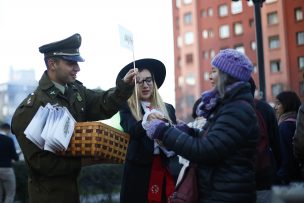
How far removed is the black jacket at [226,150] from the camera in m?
2.87

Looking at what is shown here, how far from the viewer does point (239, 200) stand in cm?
294

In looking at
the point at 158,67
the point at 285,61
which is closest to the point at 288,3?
the point at 285,61

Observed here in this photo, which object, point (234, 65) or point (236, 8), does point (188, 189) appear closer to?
point (234, 65)

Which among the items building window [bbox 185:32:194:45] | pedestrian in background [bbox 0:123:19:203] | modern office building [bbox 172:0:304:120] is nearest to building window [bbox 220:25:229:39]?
modern office building [bbox 172:0:304:120]

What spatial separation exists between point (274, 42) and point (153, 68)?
4769 cm

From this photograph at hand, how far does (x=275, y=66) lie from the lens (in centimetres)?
4934

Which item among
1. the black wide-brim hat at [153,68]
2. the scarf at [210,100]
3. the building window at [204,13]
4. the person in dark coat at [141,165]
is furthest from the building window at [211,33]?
the scarf at [210,100]

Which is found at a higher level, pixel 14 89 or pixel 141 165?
pixel 14 89

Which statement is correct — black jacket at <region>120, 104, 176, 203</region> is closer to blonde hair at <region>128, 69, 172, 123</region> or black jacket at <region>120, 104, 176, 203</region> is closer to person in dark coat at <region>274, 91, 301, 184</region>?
blonde hair at <region>128, 69, 172, 123</region>

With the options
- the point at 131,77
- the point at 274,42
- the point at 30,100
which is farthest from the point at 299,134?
the point at 274,42

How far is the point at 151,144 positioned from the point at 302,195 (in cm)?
243

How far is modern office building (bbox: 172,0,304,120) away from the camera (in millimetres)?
46406

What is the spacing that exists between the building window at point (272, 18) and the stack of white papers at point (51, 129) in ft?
158

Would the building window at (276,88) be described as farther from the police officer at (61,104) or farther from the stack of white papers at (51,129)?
the stack of white papers at (51,129)
